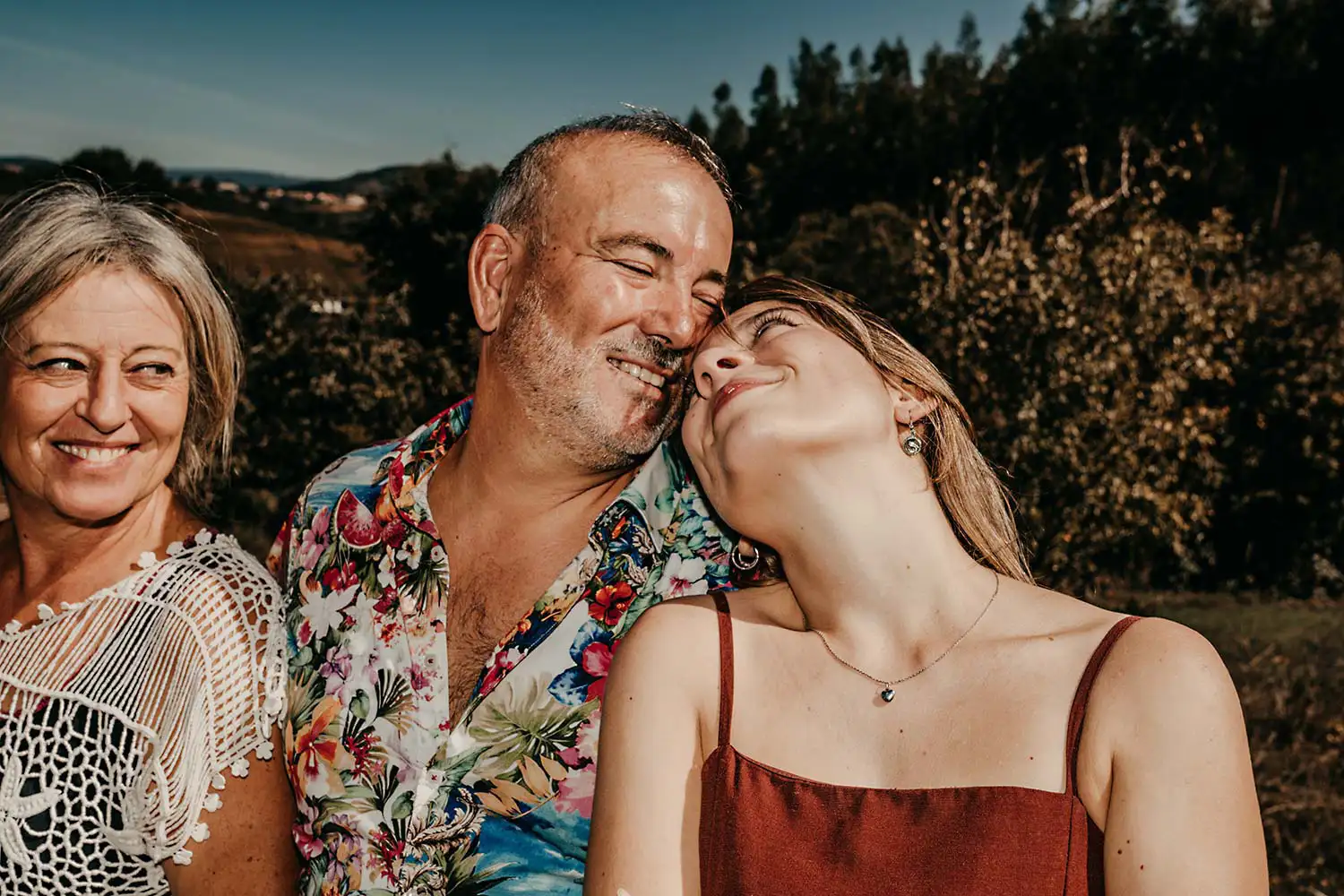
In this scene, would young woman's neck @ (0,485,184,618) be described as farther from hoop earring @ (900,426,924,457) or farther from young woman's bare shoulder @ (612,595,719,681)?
hoop earring @ (900,426,924,457)

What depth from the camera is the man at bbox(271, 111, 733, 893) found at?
263cm

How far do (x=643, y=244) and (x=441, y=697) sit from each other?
1.35 m

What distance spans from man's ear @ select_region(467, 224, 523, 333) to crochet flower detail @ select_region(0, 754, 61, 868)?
1.75m

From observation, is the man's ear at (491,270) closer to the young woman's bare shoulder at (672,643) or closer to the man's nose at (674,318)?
the man's nose at (674,318)

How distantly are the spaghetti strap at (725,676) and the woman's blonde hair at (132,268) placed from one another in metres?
1.60

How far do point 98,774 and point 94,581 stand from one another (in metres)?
0.53

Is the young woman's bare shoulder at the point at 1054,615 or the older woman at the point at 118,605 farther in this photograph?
the older woman at the point at 118,605

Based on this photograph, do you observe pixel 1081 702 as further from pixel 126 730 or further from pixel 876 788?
pixel 126 730

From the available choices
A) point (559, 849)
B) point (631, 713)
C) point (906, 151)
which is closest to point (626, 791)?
point (631, 713)

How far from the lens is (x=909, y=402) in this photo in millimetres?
2469

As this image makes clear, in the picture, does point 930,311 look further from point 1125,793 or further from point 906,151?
point 906,151

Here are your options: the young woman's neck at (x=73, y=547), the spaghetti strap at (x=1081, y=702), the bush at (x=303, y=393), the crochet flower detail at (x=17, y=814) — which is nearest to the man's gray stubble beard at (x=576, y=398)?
the young woman's neck at (x=73, y=547)

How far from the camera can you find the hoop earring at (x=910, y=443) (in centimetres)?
242

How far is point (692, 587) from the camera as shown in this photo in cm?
→ 286
